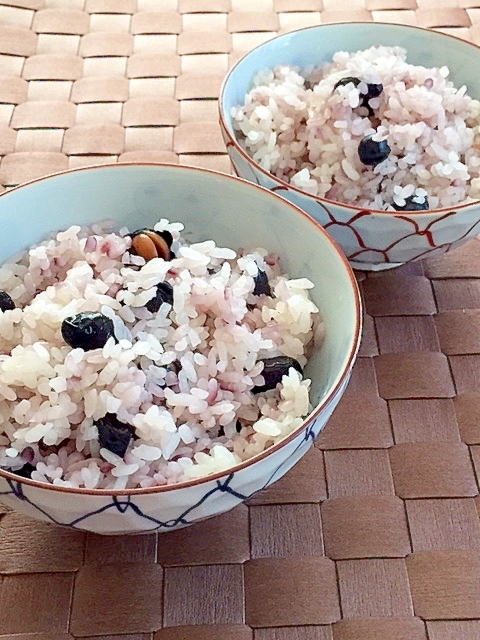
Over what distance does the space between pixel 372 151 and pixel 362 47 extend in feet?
1.30

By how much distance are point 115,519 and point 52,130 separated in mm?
1051

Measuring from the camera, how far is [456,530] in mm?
1062

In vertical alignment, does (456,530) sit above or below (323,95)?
below

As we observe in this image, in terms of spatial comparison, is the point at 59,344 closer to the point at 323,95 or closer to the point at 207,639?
the point at 207,639

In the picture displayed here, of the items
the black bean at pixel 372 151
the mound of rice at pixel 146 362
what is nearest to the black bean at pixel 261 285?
the mound of rice at pixel 146 362

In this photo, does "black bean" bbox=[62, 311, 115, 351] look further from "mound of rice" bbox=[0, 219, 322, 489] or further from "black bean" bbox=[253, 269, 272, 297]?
"black bean" bbox=[253, 269, 272, 297]

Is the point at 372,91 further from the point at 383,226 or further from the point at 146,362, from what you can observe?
the point at 146,362

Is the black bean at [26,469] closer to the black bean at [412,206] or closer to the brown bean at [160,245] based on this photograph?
the brown bean at [160,245]

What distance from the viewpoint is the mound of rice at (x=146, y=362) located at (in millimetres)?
913

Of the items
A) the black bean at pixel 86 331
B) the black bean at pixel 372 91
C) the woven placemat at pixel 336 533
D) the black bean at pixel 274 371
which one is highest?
the black bean at pixel 372 91

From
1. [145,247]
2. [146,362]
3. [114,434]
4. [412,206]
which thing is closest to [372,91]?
[412,206]

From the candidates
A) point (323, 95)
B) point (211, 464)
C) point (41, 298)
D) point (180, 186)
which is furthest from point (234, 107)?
point (211, 464)

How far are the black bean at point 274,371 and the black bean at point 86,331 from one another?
0.70 ft

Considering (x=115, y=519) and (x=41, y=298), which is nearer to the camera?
(x=115, y=519)
